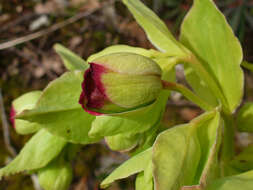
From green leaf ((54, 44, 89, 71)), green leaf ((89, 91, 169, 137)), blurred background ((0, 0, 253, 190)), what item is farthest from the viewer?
blurred background ((0, 0, 253, 190))

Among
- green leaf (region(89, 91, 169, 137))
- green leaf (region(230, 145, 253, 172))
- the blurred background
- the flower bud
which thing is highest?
the flower bud

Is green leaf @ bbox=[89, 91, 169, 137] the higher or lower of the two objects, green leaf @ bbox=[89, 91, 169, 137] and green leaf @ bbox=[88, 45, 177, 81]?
the lower

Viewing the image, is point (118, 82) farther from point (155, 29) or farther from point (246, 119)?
point (246, 119)

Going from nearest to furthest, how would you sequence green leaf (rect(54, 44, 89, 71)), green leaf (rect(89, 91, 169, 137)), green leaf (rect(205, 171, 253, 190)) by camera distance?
green leaf (rect(205, 171, 253, 190))
green leaf (rect(89, 91, 169, 137))
green leaf (rect(54, 44, 89, 71))

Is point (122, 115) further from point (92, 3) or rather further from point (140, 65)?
point (92, 3)

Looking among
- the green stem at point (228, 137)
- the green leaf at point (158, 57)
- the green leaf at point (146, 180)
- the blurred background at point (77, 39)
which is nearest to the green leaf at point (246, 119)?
the green stem at point (228, 137)

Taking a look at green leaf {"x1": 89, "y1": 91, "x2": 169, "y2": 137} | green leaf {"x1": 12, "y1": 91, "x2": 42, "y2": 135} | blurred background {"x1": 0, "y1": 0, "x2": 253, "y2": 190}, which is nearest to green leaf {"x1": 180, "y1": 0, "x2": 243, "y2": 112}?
green leaf {"x1": 89, "y1": 91, "x2": 169, "y2": 137}

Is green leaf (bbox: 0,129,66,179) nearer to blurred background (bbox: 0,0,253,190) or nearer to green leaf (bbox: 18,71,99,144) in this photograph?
green leaf (bbox: 18,71,99,144)
